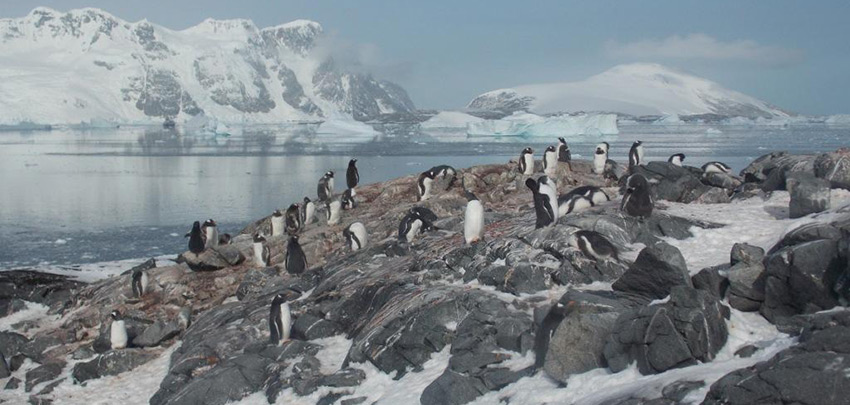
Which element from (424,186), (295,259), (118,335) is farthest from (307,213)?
(118,335)

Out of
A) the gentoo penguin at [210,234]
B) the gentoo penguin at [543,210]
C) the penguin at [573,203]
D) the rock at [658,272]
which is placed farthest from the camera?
the gentoo penguin at [210,234]

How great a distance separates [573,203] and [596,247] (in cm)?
320

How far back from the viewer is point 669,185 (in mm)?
14398

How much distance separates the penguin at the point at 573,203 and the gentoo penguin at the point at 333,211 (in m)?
6.75

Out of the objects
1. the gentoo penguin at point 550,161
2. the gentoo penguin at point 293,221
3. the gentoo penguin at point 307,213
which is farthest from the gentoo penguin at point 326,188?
Answer: the gentoo penguin at point 550,161

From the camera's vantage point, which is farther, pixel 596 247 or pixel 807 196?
pixel 807 196

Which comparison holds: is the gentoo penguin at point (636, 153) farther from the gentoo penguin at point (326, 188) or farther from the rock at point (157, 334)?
the rock at point (157, 334)

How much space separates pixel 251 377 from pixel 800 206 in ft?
26.2

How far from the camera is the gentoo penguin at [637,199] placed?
11375 mm

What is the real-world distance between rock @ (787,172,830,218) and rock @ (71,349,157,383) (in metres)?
10.4

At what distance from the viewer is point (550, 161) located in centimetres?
1920

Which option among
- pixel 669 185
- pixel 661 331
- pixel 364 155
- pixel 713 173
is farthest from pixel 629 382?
pixel 364 155

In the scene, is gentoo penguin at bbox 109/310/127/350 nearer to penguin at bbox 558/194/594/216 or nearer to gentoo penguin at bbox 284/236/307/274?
gentoo penguin at bbox 284/236/307/274

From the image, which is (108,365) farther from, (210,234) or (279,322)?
(210,234)
